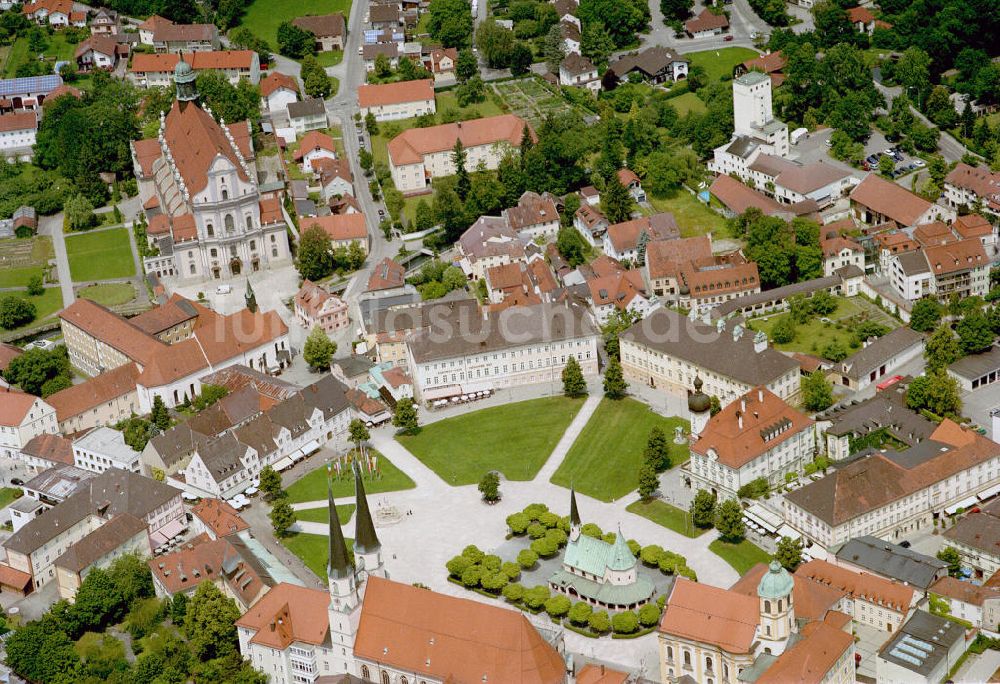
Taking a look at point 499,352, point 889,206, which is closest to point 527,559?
point 499,352

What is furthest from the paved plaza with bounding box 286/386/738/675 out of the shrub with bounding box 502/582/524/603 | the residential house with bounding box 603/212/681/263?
the residential house with bounding box 603/212/681/263

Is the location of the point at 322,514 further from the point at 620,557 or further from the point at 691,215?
the point at 691,215

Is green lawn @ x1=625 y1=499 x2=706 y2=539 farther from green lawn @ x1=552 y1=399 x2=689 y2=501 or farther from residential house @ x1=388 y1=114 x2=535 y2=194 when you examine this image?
residential house @ x1=388 y1=114 x2=535 y2=194

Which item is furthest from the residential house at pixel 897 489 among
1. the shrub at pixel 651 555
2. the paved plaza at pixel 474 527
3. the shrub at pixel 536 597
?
the shrub at pixel 536 597

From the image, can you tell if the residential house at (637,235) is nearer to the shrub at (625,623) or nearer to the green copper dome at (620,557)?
the green copper dome at (620,557)

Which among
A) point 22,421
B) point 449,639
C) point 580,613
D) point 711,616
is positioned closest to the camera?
point 449,639

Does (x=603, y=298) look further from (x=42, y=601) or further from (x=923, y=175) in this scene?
(x=42, y=601)

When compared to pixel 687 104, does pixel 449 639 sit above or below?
below
